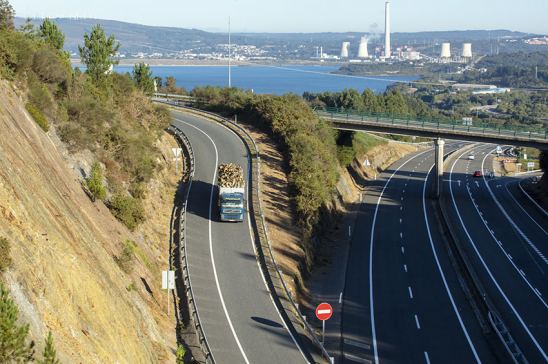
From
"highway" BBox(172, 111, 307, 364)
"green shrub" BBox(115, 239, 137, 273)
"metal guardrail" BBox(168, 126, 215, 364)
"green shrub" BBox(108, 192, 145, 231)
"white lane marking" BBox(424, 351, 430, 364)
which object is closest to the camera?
"metal guardrail" BBox(168, 126, 215, 364)

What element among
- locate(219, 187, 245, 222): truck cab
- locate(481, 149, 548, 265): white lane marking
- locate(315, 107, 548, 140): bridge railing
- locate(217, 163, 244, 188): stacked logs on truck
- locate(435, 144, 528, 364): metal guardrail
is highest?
locate(315, 107, 548, 140): bridge railing

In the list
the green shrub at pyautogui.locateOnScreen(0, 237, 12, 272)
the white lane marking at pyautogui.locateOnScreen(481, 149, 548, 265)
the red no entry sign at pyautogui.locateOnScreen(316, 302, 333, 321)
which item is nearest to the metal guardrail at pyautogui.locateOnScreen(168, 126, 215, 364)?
the red no entry sign at pyautogui.locateOnScreen(316, 302, 333, 321)

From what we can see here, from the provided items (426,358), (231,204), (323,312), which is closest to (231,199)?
(231,204)

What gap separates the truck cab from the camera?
3906 centimetres

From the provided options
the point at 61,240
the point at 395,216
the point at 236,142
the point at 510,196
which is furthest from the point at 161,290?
the point at 510,196

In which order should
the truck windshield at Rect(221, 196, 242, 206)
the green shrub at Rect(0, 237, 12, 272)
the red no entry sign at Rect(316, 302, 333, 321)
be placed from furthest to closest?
the truck windshield at Rect(221, 196, 242, 206) → the red no entry sign at Rect(316, 302, 333, 321) → the green shrub at Rect(0, 237, 12, 272)

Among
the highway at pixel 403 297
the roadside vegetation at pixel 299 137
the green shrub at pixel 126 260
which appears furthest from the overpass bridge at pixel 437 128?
the green shrub at pixel 126 260

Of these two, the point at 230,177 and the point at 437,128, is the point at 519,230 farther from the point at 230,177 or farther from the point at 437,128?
the point at 230,177

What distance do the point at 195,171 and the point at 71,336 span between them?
3219 centimetres

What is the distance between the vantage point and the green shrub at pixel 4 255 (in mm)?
15875

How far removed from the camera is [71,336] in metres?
17.3

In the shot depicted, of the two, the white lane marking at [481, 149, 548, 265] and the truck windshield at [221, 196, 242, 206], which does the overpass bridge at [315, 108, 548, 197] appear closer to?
the white lane marking at [481, 149, 548, 265]

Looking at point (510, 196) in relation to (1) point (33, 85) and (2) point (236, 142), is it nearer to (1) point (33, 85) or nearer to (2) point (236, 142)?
(2) point (236, 142)

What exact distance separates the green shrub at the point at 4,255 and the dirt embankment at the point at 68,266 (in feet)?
0.89
